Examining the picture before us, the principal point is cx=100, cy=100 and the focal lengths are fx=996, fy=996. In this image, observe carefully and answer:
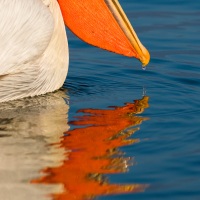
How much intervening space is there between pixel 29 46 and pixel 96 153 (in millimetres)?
1153

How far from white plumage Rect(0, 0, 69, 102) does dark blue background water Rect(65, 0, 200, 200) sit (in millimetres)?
384

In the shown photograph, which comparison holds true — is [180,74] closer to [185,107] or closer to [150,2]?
[185,107]

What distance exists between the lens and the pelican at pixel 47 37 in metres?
7.41

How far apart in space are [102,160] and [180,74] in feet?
8.45

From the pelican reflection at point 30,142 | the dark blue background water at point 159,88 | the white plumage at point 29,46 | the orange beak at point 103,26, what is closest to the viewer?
the pelican reflection at point 30,142

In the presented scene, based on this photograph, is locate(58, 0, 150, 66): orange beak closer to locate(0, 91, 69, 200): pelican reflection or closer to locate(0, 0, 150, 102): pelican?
locate(0, 0, 150, 102): pelican

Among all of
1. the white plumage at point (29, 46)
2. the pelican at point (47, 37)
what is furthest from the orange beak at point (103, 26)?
the white plumage at point (29, 46)

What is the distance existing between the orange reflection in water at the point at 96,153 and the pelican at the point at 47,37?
0.47 m

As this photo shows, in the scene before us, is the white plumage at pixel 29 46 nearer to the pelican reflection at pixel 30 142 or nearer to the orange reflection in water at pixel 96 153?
the pelican reflection at pixel 30 142

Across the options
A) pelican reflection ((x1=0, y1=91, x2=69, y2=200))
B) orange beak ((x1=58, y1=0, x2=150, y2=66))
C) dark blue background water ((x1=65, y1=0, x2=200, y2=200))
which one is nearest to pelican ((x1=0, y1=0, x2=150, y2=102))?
orange beak ((x1=58, y1=0, x2=150, y2=66))

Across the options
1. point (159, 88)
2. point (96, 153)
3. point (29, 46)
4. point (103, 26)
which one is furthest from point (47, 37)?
point (159, 88)

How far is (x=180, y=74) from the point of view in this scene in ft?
29.7

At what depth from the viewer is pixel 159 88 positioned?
8.59m

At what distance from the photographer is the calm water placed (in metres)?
6.19
